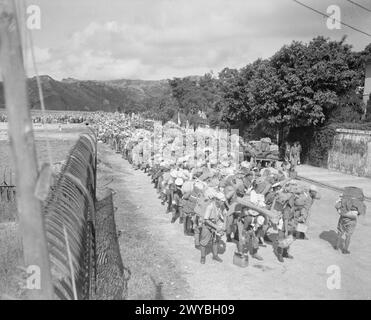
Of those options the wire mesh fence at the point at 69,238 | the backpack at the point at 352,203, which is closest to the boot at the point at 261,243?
the backpack at the point at 352,203

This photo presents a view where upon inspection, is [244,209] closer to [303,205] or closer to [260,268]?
[260,268]

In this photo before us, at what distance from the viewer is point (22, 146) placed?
2.33 meters

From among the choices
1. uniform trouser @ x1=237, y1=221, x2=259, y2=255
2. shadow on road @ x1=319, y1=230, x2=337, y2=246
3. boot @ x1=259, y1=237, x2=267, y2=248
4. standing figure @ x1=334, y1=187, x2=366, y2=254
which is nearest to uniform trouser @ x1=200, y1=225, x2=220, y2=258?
uniform trouser @ x1=237, y1=221, x2=259, y2=255

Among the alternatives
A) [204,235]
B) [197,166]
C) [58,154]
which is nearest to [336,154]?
[197,166]

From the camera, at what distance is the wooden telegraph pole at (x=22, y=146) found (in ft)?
7.29

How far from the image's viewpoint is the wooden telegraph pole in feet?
7.29

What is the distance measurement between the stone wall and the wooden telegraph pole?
2015 cm

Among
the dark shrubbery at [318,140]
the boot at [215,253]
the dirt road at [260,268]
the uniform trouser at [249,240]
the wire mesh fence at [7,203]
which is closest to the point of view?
the dirt road at [260,268]

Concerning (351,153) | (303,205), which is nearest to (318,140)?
(351,153)

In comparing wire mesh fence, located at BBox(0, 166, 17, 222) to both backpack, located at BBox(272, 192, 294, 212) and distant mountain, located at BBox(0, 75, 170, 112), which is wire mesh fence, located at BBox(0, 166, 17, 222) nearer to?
backpack, located at BBox(272, 192, 294, 212)

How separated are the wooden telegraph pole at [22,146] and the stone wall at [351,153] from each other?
2015 cm

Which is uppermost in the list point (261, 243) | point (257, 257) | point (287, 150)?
point (257, 257)

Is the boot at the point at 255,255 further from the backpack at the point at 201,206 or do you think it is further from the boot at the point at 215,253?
the backpack at the point at 201,206

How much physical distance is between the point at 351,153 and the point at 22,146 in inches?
838
